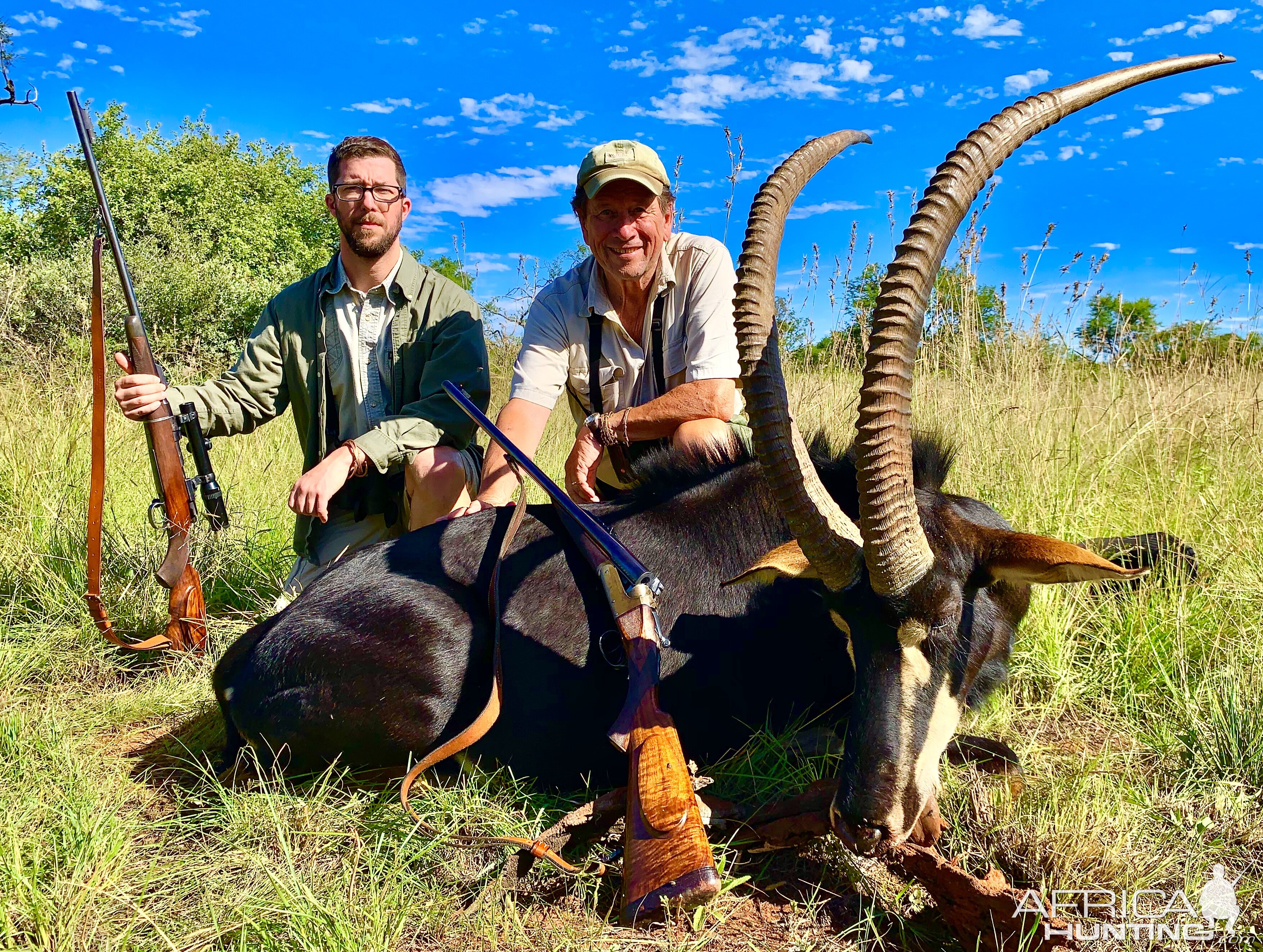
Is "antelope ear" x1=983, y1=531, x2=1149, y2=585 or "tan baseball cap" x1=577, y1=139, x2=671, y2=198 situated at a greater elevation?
"tan baseball cap" x1=577, y1=139, x2=671, y2=198

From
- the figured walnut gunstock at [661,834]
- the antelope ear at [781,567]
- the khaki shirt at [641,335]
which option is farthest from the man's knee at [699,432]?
the figured walnut gunstock at [661,834]

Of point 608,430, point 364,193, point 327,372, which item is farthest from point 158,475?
point 608,430

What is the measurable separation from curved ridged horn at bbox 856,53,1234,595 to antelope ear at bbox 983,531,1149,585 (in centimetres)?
25

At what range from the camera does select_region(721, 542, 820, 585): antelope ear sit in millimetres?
2600

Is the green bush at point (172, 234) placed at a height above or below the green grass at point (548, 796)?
above

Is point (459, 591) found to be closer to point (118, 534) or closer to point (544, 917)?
point (544, 917)

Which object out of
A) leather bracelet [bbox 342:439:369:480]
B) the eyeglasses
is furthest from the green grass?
the eyeglasses

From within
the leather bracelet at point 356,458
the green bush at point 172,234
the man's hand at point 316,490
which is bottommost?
the man's hand at point 316,490

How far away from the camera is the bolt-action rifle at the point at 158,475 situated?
4188 mm

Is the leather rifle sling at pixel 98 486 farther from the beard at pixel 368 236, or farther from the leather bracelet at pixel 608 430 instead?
the leather bracelet at pixel 608 430

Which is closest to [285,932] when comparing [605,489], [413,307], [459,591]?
[459,591]

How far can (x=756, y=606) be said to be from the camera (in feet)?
10.1

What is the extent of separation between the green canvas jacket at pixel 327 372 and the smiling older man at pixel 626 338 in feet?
1.37

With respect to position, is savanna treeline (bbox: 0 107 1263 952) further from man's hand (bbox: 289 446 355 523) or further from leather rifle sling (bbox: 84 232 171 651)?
man's hand (bbox: 289 446 355 523)
